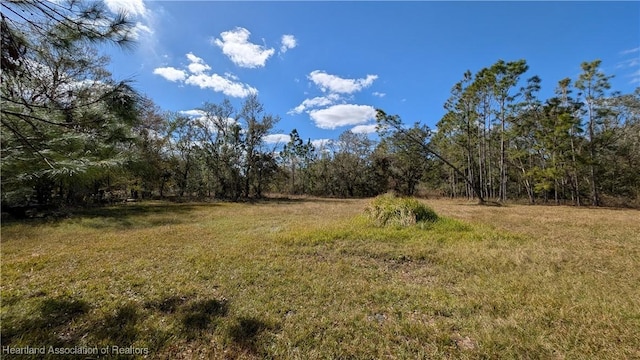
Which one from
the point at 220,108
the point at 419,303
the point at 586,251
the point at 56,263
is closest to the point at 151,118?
the point at 220,108

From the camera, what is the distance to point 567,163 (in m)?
16.5

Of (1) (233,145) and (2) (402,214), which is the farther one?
(1) (233,145)

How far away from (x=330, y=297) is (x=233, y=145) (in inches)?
945

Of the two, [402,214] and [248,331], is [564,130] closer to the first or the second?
[402,214]

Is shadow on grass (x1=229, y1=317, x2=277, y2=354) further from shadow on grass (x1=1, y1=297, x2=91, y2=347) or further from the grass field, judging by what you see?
shadow on grass (x1=1, y1=297, x2=91, y2=347)

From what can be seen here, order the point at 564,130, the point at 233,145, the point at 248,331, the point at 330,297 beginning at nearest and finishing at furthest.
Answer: the point at 248,331 → the point at 330,297 → the point at 564,130 → the point at 233,145

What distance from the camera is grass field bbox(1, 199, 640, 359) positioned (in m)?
2.41

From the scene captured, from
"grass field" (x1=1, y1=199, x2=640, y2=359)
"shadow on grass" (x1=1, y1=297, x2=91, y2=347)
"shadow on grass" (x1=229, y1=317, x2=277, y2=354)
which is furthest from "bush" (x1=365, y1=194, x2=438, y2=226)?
"shadow on grass" (x1=1, y1=297, x2=91, y2=347)

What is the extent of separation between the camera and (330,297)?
3363 millimetres

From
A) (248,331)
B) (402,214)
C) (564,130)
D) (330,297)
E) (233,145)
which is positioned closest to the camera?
(248,331)

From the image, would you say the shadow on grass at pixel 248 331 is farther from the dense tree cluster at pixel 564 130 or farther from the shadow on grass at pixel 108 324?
the dense tree cluster at pixel 564 130

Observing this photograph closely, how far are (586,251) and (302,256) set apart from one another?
17.9 feet

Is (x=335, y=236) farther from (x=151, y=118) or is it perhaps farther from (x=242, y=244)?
(x=151, y=118)

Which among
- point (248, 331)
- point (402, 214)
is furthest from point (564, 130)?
point (248, 331)
